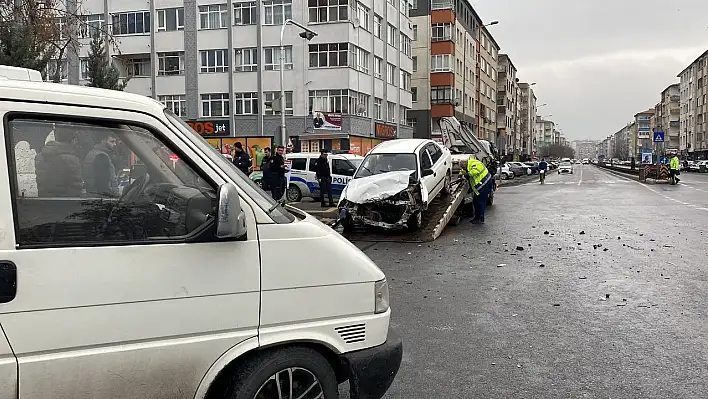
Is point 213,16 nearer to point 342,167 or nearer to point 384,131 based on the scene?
point 384,131

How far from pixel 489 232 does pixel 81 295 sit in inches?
458

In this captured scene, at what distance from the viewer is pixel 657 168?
124 ft

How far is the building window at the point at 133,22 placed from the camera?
1695 inches

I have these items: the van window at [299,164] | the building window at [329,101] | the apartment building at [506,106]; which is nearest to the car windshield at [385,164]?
the van window at [299,164]

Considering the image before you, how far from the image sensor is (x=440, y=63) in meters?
61.0

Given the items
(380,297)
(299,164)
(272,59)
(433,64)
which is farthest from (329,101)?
(380,297)

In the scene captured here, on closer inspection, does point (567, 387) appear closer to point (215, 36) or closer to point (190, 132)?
point (190, 132)

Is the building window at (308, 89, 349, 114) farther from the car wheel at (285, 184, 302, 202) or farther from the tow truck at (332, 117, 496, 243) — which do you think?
the tow truck at (332, 117, 496, 243)

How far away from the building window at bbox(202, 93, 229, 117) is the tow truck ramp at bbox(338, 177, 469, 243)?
29950 mm

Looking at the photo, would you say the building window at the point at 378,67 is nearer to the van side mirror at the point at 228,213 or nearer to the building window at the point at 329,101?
the building window at the point at 329,101

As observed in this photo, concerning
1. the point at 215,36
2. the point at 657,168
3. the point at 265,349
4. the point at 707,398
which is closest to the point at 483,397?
the point at 707,398

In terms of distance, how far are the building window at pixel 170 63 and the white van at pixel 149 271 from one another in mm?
42434

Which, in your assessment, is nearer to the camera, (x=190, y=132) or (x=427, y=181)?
(x=190, y=132)

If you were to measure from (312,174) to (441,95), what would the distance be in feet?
142
